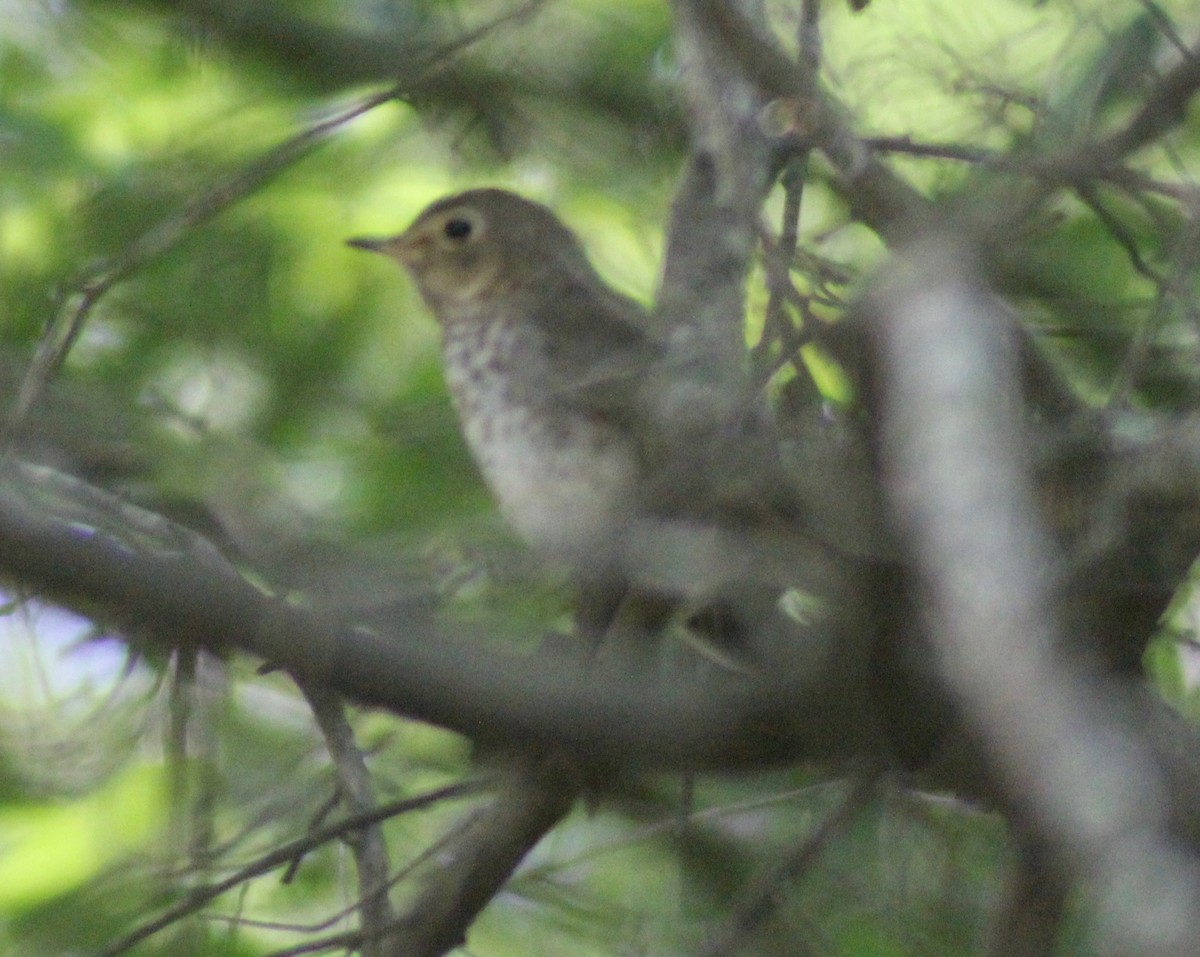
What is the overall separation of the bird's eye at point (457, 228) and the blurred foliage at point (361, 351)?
0.40 ft

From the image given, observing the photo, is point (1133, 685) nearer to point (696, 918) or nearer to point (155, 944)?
point (696, 918)

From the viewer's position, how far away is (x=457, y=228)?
10.4 ft

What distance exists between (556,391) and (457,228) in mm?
556

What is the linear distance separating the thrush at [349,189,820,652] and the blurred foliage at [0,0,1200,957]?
0.09 m

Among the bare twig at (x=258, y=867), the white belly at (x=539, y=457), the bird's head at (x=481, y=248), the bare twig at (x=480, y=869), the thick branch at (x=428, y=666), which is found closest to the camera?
the thick branch at (x=428, y=666)

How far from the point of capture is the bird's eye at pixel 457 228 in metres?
Answer: 3.15

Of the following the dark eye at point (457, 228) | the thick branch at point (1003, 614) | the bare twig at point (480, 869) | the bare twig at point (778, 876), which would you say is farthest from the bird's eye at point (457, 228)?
the thick branch at point (1003, 614)

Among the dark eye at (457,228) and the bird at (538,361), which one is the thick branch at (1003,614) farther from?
the dark eye at (457,228)

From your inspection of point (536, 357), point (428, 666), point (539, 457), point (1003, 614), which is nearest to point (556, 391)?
point (539, 457)

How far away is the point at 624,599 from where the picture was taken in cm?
213

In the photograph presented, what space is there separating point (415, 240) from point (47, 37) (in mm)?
730

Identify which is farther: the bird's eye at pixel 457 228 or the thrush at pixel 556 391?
the bird's eye at pixel 457 228

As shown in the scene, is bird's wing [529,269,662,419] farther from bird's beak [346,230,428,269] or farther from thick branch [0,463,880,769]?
thick branch [0,463,880,769]

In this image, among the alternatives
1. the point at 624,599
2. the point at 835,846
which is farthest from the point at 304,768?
the point at 835,846
